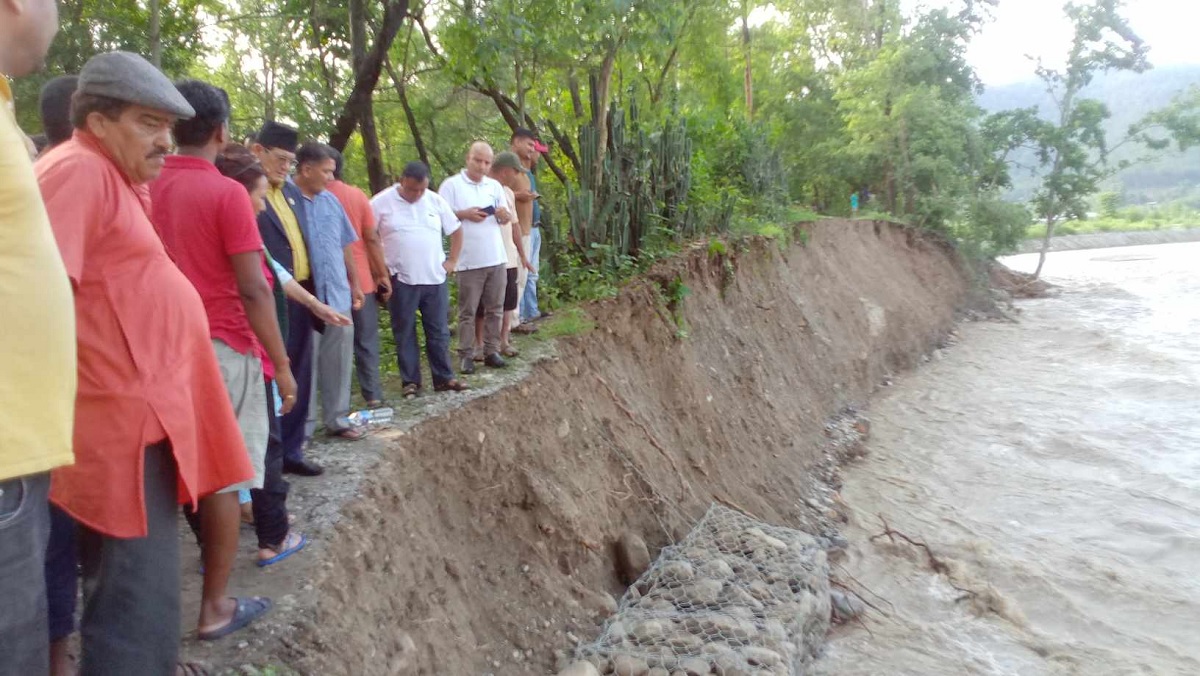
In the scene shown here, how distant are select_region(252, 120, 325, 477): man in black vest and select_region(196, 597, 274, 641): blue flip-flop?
3.51ft

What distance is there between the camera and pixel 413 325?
5148mm

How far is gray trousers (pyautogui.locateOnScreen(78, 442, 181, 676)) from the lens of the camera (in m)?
1.99

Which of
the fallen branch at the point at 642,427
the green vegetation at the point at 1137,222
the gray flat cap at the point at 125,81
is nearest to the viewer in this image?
the gray flat cap at the point at 125,81

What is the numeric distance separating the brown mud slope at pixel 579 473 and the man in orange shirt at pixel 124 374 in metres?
0.78

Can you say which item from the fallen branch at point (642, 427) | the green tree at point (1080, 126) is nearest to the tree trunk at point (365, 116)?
the fallen branch at point (642, 427)

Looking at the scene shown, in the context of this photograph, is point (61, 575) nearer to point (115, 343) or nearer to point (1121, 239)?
point (115, 343)

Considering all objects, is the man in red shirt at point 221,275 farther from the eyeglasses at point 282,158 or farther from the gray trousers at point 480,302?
the gray trousers at point 480,302

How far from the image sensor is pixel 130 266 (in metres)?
2.09

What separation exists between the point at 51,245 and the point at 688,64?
17045mm

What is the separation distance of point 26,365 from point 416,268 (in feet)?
11.9

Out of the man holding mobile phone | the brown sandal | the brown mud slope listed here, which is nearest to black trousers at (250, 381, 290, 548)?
the brown mud slope

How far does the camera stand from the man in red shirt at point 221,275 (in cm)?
265

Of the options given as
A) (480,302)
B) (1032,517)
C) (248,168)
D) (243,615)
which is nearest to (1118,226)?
(1032,517)

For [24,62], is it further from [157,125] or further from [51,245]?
[157,125]
